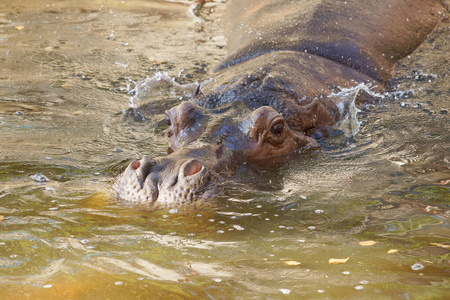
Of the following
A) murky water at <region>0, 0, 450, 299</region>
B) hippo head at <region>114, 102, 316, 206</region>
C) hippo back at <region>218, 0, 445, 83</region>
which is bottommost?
murky water at <region>0, 0, 450, 299</region>

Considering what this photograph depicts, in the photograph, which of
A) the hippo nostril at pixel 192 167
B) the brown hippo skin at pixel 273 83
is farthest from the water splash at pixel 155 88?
the hippo nostril at pixel 192 167

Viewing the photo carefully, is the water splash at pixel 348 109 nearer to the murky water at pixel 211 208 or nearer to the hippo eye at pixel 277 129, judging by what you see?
the murky water at pixel 211 208

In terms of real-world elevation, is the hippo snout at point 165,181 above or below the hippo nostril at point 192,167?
below

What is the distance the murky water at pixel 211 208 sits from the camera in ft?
10.8

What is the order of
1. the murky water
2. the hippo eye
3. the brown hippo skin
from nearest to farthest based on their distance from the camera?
the murky water < the brown hippo skin < the hippo eye

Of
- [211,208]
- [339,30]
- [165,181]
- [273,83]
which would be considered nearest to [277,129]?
[273,83]

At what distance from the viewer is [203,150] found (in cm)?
462

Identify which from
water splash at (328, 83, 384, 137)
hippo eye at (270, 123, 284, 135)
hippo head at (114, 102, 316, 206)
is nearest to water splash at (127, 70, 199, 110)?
hippo head at (114, 102, 316, 206)

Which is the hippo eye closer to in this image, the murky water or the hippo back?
the murky water

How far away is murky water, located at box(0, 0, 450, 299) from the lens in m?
3.29

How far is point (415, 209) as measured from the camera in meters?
4.30

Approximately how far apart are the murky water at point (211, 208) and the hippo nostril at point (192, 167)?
0.27m

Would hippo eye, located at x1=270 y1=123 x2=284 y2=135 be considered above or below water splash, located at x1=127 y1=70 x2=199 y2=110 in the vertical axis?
above

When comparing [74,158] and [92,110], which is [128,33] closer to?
[92,110]
